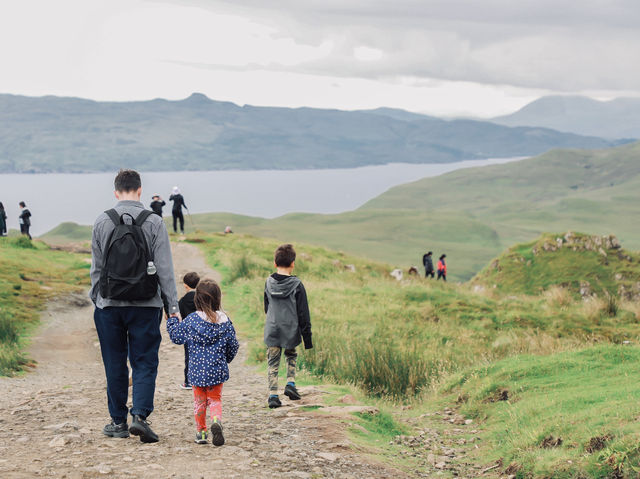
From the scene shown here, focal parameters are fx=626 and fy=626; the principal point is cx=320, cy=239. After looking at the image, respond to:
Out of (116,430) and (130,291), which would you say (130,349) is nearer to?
(130,291)

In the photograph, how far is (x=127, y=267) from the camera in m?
5.66

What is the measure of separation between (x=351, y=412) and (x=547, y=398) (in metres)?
2.51

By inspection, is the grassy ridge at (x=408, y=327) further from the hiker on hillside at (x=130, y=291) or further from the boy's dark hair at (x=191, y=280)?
the hiker on hillside at (x=130, y=291)

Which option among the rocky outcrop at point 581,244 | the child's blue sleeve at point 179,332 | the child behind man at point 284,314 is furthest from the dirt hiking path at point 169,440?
the rocky outcrop at point 581,244

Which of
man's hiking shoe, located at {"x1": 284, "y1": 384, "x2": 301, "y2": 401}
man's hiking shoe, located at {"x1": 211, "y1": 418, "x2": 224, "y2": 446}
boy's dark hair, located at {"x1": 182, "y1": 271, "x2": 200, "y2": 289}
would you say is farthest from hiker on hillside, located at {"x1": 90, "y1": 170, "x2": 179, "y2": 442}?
man's hiking shoe, located at {"x1": 284, "y1": 384, "x2": 301, "y2": 401}

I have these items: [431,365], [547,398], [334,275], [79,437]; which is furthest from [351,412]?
[334,275]

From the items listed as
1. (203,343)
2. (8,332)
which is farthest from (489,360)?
(8,332)

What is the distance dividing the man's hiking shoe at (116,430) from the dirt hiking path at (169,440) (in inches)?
2.3

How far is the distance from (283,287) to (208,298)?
1.90 m

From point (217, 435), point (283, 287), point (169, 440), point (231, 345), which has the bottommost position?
point (169, 440)

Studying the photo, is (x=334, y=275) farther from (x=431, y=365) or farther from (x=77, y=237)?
(x=77, y=237)

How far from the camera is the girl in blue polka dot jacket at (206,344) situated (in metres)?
6.02

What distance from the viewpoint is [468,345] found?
14219 mm

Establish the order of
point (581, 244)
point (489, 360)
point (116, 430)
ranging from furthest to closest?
point (581, 244)
point (489, 360)
point (116, 430)
